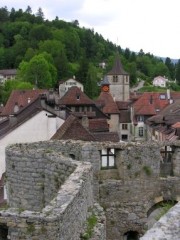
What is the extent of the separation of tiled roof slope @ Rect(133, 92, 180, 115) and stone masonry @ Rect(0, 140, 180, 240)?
62310 millimetres

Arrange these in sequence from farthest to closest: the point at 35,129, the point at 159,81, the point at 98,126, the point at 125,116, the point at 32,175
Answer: the point at 159,81, the point at 125,116, the point at 98,126, the point at 35,129, the point at 32,175

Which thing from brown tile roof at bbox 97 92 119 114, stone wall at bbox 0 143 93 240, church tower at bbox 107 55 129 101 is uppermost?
church tower at bbox 107 55 129 101

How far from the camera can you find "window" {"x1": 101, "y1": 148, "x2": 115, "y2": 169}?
1512cm

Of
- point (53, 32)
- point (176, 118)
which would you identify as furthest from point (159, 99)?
point (53, 32)

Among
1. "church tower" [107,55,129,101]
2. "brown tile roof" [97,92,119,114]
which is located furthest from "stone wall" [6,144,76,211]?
"church tower" [107,55,129,101]

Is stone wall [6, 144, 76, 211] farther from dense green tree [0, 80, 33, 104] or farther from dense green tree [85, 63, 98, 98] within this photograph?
dense green tree [85, 63, 98, 98]

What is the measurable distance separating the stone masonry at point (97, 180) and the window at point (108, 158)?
0.15 m

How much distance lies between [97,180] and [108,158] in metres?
0.76

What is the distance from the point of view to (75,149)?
48.4 ft

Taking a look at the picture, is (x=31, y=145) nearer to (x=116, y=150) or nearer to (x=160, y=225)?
(x=116, y=150)

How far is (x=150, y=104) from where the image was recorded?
80062 mm

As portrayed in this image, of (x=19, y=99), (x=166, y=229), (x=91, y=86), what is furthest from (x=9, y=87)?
(x=166, y=229)

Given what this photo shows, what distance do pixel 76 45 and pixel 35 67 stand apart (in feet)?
193

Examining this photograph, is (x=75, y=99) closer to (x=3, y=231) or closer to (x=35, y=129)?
(x=35, y=129)
